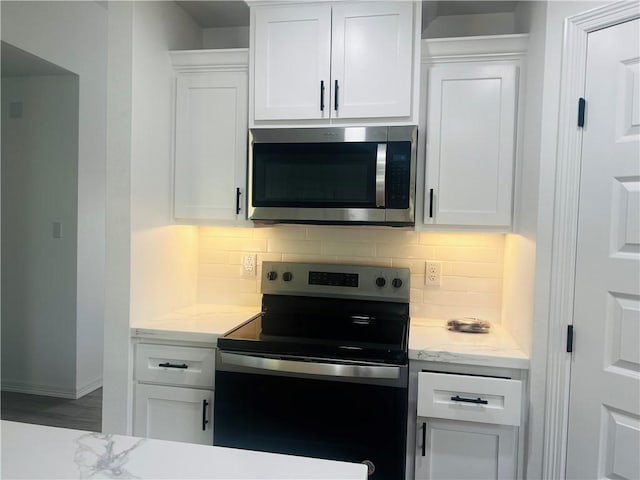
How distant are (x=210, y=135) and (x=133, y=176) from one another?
42cm

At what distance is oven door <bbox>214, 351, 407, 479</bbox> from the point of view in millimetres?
1644

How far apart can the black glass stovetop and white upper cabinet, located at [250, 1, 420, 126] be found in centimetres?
93

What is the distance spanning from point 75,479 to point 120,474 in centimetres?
7

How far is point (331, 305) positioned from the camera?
229 cm

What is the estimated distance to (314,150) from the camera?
1.98m

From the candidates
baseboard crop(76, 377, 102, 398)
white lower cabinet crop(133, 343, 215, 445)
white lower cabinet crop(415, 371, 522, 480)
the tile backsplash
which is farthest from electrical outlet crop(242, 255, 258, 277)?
baseboard crop(76, 377, 102, 398)

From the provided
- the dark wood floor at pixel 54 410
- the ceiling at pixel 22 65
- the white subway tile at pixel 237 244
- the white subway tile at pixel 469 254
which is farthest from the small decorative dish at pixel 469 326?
the ceiling at pixel 22 65

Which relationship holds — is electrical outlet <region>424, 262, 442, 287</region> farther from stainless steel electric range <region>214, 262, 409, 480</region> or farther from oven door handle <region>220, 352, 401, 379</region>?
oven door handle <region>220, 352, 401, 379</region>

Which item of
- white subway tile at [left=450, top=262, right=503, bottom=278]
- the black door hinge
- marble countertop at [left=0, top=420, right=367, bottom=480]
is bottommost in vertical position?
marble countertop at [left=0, top=420, right=367, bottom=480]

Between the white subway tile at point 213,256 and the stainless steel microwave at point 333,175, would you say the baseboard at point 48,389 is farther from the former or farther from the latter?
the stainless steel microwave at point 333,175

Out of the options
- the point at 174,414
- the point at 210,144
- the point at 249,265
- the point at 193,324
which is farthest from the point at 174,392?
the point at 210,144

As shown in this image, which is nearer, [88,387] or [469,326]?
[469,326]

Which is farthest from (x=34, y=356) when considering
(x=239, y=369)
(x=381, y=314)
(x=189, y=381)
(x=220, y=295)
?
(x=381, y=314)

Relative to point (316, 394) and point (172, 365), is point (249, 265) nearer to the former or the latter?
point (172, 365)
